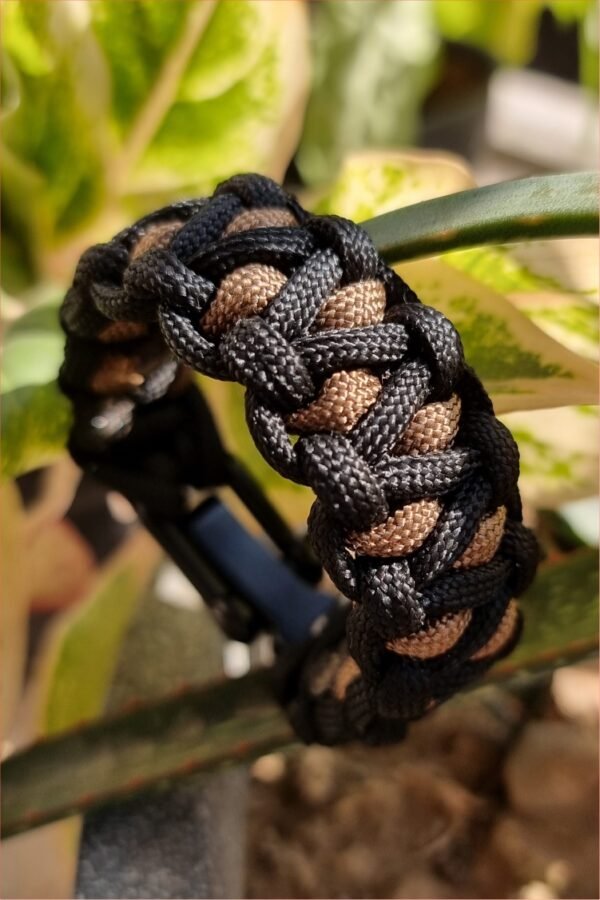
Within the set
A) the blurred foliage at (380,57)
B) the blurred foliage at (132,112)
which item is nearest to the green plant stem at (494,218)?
the blurred foliage at (132,112)

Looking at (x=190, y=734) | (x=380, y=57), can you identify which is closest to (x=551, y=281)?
(x=190, y=734)

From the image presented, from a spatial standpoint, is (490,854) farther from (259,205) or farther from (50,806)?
(259,205)

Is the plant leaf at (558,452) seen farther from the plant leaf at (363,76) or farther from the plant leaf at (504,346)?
the plant leaf at (363,76)

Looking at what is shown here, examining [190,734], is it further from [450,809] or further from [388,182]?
[388,182]

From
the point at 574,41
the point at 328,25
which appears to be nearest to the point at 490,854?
the point at 328,25

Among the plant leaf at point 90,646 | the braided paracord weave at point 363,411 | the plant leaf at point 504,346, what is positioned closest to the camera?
the braided paracord weave at point 363,411
